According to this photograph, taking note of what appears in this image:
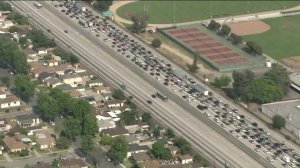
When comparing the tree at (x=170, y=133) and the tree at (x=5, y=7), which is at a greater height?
the tree at (x=5, y=7)

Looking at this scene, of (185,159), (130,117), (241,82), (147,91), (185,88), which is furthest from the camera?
(185,88)

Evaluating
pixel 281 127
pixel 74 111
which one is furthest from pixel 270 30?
pixel 74 111

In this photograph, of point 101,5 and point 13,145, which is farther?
point 101,5

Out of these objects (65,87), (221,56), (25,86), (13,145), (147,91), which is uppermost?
(25,86)

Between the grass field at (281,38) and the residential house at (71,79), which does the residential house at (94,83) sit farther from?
the grass field at (281,38)

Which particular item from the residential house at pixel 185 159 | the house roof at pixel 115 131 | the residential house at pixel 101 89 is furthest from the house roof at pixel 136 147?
the residential house at pixel 101 89

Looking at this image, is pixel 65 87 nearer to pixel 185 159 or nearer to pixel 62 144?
pixel 62 144

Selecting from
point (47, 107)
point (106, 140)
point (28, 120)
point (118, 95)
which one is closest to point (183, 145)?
point (106, 140)

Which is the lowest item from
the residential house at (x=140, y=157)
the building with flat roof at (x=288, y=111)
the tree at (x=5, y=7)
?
the building with flat roof at (x=288, y=111)
